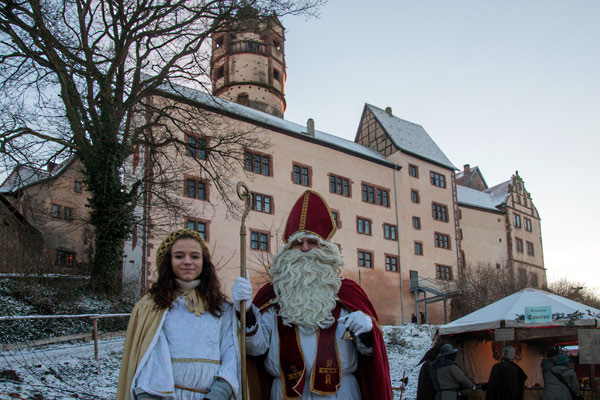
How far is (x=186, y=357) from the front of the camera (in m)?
3.76

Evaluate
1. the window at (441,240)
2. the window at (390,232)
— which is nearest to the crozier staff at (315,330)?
the window at (390,232)

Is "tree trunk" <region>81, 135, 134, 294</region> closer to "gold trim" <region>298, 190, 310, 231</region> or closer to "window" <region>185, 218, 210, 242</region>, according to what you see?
"window" <region>185, 218, 210, 242</region>

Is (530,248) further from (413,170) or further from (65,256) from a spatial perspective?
(65,256)

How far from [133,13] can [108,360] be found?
1142cm

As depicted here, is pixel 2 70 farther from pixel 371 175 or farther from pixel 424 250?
pixel 424 250

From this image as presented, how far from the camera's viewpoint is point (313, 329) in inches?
187

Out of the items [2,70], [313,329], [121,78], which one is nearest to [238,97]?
[121,78]

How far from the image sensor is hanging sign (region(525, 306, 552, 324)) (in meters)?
11.4

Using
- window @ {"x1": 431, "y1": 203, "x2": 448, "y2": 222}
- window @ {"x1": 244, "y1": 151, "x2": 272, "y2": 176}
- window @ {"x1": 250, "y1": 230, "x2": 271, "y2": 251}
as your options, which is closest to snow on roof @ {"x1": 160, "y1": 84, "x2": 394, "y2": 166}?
window @ {"x1": 244, "y1": 151, "x2": 272, "y2": 176}

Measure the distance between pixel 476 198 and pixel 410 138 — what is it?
11572 mm

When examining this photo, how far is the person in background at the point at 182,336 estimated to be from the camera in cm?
366

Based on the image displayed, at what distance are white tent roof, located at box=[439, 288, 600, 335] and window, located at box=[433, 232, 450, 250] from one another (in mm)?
28194

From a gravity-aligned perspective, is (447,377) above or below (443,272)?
below

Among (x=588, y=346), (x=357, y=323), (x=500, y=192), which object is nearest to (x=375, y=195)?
(x=500, y=192)
